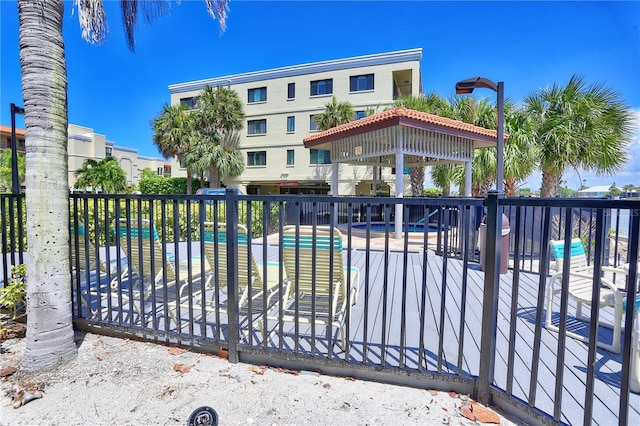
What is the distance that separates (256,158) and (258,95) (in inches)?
204

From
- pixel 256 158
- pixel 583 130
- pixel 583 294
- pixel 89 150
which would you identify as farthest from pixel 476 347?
pixel 89 150

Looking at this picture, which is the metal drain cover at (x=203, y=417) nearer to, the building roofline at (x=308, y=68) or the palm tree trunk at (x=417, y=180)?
the palm tree trunk at (x=417, y=180)

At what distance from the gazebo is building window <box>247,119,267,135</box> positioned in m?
15.6

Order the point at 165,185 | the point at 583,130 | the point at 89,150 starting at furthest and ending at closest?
the point at 89,150 < the point at 165,185 < the point at 583,130

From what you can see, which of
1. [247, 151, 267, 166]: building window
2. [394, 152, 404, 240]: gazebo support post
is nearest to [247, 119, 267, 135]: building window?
[247, 151, 267, 166]: building window

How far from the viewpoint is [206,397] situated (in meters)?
2.17

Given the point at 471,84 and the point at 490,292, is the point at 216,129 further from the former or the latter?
the point at 490,292

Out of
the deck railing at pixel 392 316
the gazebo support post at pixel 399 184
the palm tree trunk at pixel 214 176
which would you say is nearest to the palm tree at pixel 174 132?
the palm tree trunk at pixel 214 176

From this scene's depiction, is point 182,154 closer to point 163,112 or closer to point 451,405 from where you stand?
point 163,112

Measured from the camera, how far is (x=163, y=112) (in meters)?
24.4

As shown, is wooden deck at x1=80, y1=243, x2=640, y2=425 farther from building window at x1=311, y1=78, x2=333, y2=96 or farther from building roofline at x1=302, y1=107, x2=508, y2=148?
building window at x1=311, y1=78, x2=333, y2=96

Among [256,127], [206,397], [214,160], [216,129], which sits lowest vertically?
[206,397]

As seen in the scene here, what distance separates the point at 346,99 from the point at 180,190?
1634 centimetres

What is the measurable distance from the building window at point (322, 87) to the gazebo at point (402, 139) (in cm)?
1395
